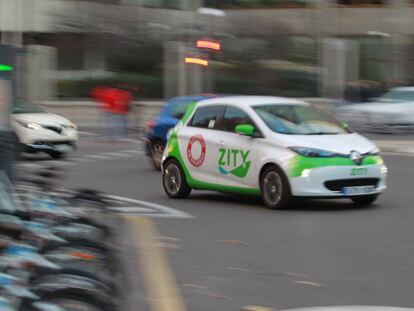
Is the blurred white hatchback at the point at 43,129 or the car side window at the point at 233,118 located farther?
the blurred white hatchback at the point at 43,129

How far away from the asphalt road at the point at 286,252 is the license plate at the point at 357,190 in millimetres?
266

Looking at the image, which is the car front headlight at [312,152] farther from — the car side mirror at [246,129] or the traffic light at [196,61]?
the traffic light at [196,61]

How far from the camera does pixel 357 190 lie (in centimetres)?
1204

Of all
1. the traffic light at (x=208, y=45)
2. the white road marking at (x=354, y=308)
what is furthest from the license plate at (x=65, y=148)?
the traffic light at (x=208, y=45)

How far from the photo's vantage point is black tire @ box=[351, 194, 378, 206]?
1241 cm

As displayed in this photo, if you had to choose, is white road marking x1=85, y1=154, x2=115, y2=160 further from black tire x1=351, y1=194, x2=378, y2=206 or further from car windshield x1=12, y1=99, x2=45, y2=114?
black tire x1=351, y1=194, x2=378, y2=206

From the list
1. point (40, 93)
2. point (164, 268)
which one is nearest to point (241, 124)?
point (164, 268)

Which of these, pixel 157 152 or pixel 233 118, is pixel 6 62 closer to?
pixel 233 118

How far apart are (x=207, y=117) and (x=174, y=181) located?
3.87 ft

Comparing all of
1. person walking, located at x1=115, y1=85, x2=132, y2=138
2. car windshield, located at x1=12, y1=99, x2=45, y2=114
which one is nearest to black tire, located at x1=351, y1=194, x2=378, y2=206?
car windshield, located at x1=12, y1=99, x2=45, y2=114

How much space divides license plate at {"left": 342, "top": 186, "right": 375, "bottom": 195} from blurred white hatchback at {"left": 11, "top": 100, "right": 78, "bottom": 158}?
9.70m

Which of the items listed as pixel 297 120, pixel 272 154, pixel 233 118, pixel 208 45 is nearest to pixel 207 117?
pixel 233 118

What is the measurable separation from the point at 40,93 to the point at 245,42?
916 centimetres

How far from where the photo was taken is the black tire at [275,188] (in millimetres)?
11906
